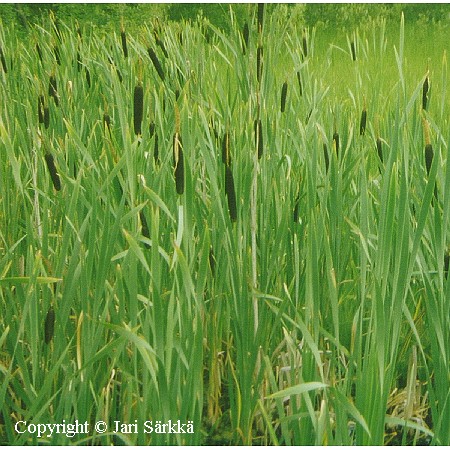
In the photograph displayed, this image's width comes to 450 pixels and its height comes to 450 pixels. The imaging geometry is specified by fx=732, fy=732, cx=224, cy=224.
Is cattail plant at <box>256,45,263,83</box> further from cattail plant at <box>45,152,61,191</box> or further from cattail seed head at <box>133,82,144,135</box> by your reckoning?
cattail plant at <box>45,152,61,191</box>

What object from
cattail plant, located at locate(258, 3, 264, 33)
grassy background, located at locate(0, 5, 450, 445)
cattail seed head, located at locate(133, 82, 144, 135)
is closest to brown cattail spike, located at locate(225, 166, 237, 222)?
grassy background, located at locate(0, 5, 450, 445)

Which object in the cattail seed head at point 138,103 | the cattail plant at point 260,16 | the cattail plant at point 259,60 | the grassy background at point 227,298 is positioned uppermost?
the cattail plant at point 260,16

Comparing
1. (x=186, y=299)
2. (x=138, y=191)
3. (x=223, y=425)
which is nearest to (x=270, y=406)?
(x=223, y=425)

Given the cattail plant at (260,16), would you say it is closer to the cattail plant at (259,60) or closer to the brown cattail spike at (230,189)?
the cattail plant at (259,60)

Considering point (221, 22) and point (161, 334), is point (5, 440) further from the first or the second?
point (221, 22)

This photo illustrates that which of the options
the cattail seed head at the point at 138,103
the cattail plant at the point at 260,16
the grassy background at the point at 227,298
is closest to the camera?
the grassy background at the point at 227,298

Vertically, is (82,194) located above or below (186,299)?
above

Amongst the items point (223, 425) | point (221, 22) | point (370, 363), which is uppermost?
point (221, 22)

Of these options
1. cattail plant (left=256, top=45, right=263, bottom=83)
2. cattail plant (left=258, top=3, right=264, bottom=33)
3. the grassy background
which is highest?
cattail plant (left=258, top=3, right=264, bottom=33)

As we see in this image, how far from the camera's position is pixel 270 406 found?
126 centimetres

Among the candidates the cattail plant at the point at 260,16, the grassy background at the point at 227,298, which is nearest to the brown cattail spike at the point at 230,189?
the grassy background at the point at 227,298

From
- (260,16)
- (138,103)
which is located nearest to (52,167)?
(138,103)

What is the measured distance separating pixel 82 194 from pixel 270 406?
49cm

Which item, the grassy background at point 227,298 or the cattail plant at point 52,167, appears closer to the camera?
the grassy background at point 227,298
